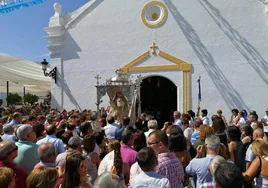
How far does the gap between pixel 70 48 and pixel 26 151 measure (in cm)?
1197

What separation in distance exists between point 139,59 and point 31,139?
400 inches

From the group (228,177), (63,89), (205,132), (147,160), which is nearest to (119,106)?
(63,89)

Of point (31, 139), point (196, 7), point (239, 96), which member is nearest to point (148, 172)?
point (31, 139)

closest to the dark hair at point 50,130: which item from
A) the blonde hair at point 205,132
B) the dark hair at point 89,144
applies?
the dark hair at point 89,144

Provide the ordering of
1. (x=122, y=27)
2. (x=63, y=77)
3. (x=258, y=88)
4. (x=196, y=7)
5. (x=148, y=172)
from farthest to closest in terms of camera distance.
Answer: (x=63, y=77) < (x=122, y=27) < (x=196, y=7) < (x=258, y=88) < (x=148, y=172)

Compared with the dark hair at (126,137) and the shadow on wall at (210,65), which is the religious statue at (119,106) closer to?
the shadow on wall at (210,65)

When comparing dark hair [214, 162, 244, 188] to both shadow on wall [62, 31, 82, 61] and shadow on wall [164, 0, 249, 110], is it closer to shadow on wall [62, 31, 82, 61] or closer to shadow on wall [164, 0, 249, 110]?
shadow on wall [164, 0, 249, 110]

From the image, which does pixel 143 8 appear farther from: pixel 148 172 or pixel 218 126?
pixel 148 172

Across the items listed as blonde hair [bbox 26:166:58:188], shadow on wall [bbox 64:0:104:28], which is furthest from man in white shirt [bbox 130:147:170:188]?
shadow on wall [bbox 64:0:104:28]

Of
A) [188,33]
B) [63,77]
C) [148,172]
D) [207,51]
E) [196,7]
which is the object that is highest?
[196,7]

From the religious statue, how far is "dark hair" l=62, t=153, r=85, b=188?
25.8 ft

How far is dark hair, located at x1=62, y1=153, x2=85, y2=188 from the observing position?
2.70m

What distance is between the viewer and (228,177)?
227 centimetres

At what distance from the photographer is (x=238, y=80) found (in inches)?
493
